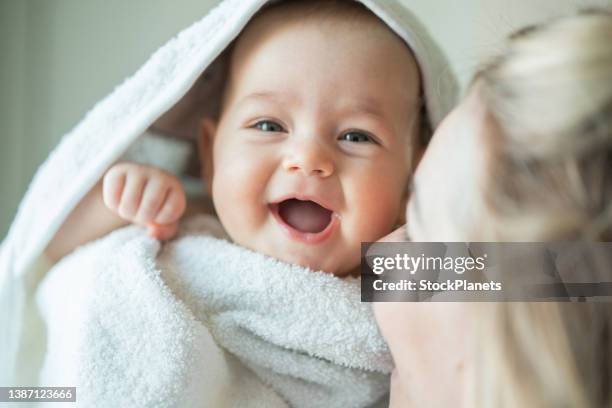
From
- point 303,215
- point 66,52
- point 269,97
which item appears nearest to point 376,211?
point 303,215

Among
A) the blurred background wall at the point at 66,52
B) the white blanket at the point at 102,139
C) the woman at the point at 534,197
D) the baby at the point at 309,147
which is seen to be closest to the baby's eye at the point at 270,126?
the baby at the point at 309,147

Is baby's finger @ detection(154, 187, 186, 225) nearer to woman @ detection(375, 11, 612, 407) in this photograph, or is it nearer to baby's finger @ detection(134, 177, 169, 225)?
baby's finger @ detection(134, 177, 169, 225)

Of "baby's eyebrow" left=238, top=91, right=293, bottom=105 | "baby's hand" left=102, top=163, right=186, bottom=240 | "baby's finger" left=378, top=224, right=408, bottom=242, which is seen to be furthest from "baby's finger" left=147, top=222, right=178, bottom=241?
"baby's finger" left=378, top=224, right=408, bottom=242

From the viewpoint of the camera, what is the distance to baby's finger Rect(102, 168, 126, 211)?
3.01 ft

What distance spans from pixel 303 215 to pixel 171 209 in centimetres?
18

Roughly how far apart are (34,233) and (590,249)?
702mm

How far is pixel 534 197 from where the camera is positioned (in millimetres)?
612

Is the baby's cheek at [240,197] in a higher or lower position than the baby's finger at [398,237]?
higher

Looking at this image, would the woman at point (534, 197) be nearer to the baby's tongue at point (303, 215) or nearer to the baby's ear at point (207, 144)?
the baby's tongue at point (303, 215)

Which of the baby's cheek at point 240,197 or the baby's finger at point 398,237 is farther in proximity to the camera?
the baby's cheek at point 240,197

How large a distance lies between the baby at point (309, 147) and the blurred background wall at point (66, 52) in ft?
0.88

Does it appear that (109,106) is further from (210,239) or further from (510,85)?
(510,85)

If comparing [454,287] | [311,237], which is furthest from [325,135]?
[454,287]

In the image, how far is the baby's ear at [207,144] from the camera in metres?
1.04
